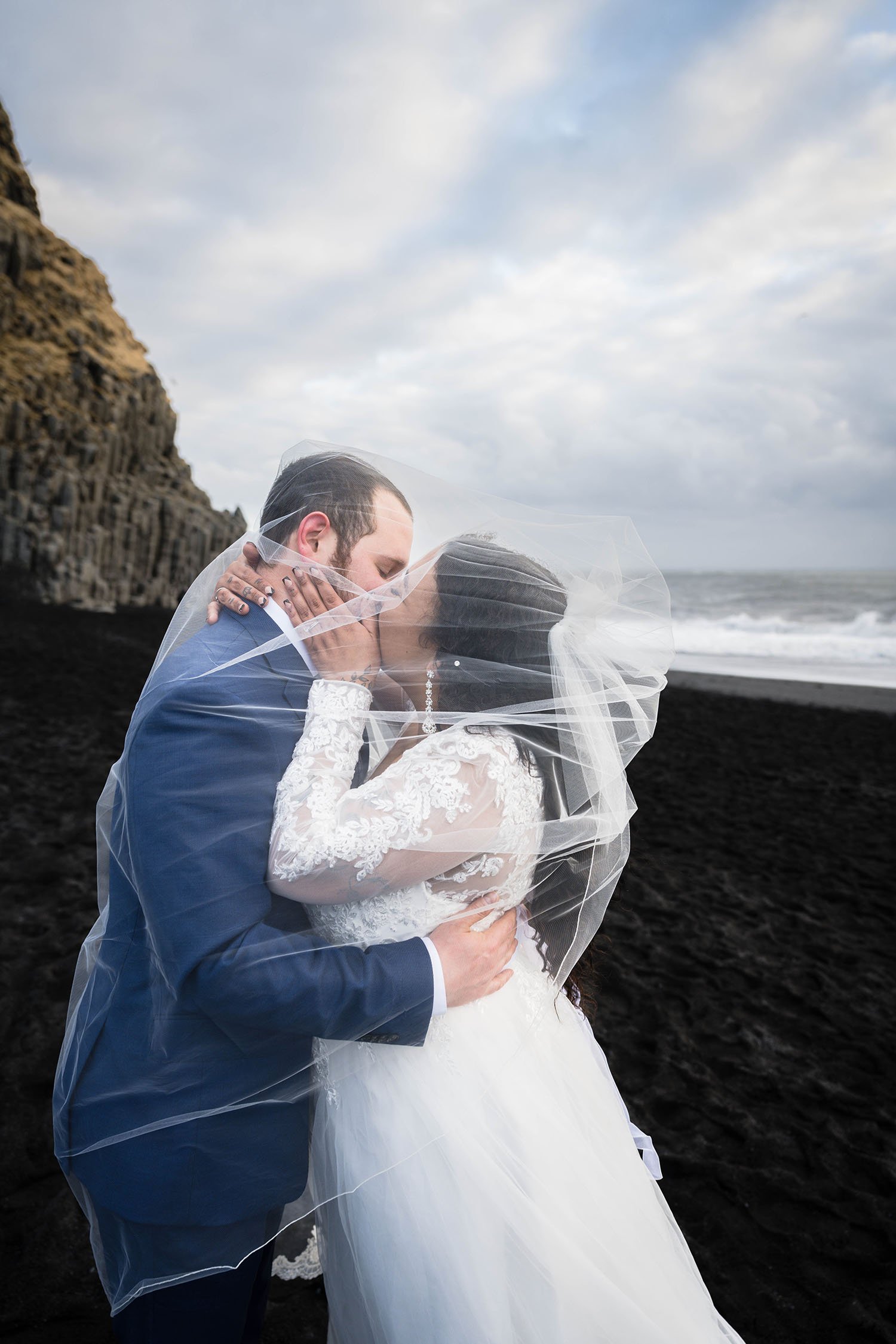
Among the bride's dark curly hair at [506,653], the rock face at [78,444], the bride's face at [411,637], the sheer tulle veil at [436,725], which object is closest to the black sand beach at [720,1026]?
the bride's dark curly hair at [506,653]

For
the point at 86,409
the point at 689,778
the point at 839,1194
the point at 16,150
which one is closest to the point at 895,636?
the point at 689,778

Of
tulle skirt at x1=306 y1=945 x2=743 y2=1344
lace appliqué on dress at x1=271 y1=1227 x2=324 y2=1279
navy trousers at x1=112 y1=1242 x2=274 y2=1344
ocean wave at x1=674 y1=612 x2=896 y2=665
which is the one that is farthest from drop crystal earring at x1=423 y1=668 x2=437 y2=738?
ocean wave at x1=674 y1=612 x2=896 y2=665

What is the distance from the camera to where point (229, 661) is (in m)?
1.28

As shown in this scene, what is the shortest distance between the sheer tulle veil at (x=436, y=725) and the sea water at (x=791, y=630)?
33.4 feet

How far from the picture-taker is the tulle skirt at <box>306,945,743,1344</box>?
1.25m

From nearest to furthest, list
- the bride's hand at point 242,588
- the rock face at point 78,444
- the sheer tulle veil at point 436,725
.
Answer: the sheer tulle veil at point 436,725
the bride's hand at point 242,588
the rock face at point 78,444

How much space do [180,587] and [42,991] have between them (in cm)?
2929

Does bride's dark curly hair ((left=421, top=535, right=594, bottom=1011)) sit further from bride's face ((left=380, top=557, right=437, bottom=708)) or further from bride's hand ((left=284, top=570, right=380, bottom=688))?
bride's hand ((left=284, top=570, right=380, bottom=688))

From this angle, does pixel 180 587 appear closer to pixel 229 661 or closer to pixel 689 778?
pixel 689 778

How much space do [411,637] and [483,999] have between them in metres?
0.67

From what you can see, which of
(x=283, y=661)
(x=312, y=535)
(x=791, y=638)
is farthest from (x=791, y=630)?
(x=283, y=661)

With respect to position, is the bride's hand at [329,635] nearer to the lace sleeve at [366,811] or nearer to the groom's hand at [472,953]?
the lace sleeve at [366,811]

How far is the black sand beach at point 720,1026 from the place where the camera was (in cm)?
238

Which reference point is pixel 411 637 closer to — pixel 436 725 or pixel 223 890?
pixel 436 725
